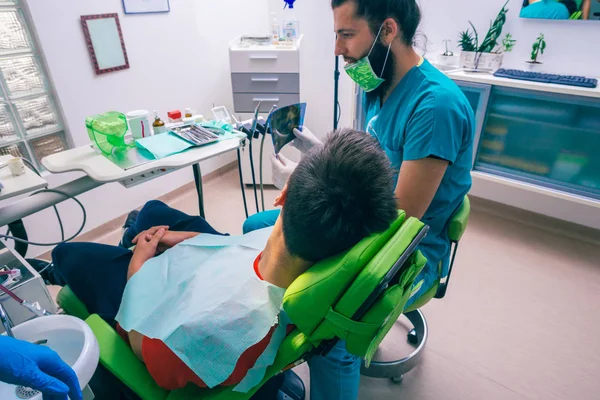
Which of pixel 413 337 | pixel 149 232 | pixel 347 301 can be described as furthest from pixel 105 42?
pixel 413 337

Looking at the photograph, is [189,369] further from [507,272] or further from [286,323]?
[507,272]

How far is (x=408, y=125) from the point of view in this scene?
105cm

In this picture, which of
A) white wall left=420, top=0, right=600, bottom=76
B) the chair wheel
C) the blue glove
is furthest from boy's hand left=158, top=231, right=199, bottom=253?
white wall left=420, top=0, right=600, bottom=76

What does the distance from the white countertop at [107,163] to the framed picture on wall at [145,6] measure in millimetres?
1047

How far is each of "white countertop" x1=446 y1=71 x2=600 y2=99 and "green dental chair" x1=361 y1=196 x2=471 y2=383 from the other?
0.91 metres

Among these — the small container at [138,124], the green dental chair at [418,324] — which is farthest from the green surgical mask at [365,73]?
the small container at [138,124]

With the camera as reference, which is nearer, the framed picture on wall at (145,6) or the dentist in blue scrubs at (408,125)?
the dentist in blue scrubs at (408,125)

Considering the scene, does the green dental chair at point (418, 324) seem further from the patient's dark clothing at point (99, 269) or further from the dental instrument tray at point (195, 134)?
the dental instrument tray at point (195, 134)

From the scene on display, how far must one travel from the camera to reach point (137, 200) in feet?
8.02

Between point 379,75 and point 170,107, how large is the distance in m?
1.75

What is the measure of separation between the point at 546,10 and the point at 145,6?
2.25 metres

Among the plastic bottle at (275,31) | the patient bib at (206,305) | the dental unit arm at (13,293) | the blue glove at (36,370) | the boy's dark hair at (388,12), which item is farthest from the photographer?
the plastic bottle at (275,31)

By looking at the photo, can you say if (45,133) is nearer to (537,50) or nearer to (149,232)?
(149,232)

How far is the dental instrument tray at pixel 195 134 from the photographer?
154cm
